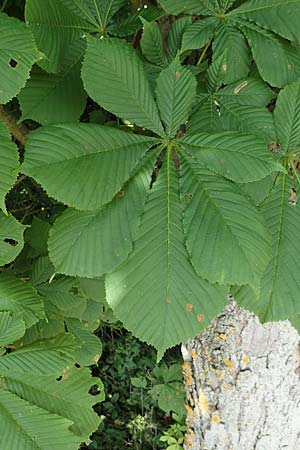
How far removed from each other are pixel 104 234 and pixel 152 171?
15 centimetres

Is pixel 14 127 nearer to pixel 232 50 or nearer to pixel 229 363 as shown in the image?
pixel 232 50

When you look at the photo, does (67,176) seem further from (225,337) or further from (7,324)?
(225,337)

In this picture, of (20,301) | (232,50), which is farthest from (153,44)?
(20,301)

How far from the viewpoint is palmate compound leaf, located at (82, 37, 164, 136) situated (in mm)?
933

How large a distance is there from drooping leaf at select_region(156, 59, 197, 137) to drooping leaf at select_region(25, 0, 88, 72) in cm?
23

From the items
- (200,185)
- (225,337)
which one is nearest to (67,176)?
(200,185)

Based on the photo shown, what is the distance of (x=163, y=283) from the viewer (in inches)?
36.8

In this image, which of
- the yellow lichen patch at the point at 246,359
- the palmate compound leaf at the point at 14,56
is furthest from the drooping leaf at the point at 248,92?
the yellow lichen patch at the point at 246,359

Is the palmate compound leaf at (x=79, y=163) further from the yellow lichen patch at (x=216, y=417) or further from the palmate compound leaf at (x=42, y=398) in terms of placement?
the yellow lichen patch at (x=216, y=417)

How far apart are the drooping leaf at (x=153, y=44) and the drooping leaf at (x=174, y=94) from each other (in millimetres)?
123

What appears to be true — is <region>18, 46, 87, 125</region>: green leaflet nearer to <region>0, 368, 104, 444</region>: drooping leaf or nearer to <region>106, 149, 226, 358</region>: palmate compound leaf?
<region>106, 149, 226, 358</region>: palmate compound leaf

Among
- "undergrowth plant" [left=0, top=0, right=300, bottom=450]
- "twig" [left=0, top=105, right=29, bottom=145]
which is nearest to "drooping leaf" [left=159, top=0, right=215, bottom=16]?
"undergrowth plant" [left=0, top=0, right=300, bottom=450]

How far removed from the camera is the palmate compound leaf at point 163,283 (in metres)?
0.93

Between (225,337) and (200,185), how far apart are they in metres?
0.84
